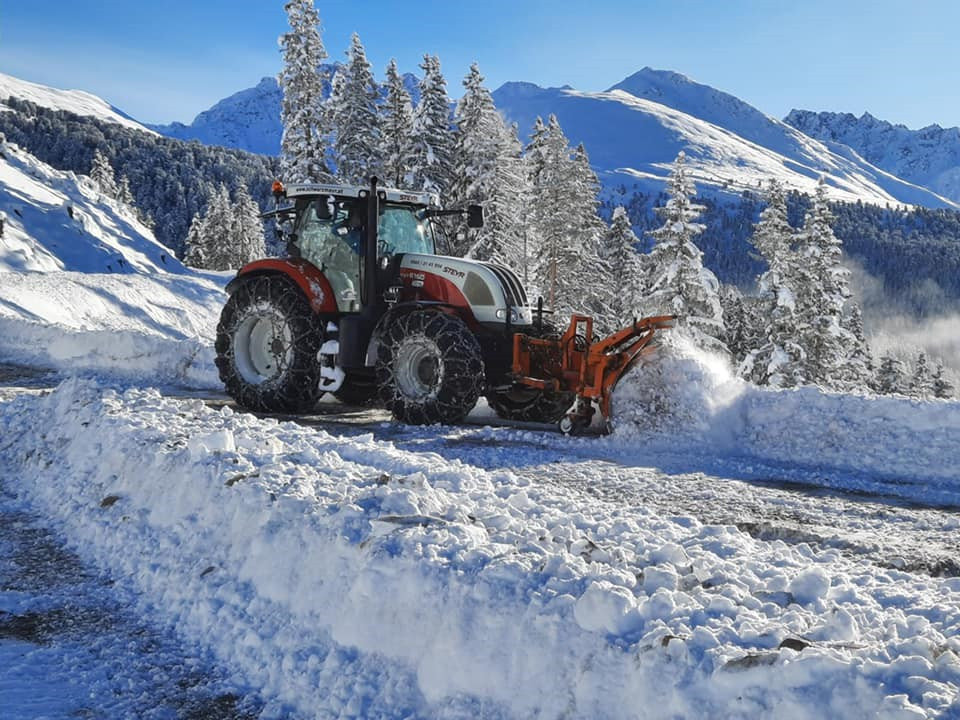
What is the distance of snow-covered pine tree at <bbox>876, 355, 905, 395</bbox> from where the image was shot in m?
43.3

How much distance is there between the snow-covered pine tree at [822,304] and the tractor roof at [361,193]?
66.4ft

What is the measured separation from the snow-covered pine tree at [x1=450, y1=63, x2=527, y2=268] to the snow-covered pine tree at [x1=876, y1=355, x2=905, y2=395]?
2449 centimetres

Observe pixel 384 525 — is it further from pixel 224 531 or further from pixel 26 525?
pixel 26 525

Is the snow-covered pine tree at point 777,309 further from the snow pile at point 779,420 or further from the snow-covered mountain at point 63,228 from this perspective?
the snow-covered mountain at point 63,228

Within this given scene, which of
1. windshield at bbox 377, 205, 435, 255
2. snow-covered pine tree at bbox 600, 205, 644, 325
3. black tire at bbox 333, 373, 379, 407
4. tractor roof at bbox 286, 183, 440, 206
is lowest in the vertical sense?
black tire at bbox 333, 373, 379, 407

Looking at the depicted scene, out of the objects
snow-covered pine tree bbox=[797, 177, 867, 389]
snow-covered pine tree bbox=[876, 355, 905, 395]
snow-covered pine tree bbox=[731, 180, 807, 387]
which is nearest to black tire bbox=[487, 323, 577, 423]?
snow-covered pine tree bbox=[731, 180, 807, 387]

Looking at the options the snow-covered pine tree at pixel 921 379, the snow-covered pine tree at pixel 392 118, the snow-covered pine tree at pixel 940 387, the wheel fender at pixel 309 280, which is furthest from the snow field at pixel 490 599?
the snow-covered pine tree at pixel 940 387

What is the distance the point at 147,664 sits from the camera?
3.77m

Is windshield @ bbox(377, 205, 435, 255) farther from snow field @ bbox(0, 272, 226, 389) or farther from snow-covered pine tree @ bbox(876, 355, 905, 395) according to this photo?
snow-covered pine tree @ bbox(876, 355, 905, 395)

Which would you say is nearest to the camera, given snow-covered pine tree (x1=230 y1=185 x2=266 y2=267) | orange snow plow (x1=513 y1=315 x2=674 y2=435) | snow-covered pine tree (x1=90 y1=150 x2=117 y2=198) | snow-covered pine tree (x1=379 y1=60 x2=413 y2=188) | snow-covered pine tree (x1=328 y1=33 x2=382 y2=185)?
orange snow plow (x1=513 y1=315 x2=674 y2=435)

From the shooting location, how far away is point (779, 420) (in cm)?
850

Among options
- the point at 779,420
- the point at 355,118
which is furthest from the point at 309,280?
the point at 355,118

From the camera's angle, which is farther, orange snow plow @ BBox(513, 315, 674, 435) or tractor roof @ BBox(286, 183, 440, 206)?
tractor roof @ BBox(286, 183, 440, 206)

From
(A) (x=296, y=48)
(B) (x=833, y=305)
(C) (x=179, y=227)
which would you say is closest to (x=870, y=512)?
(B) (x=833, y=305)
